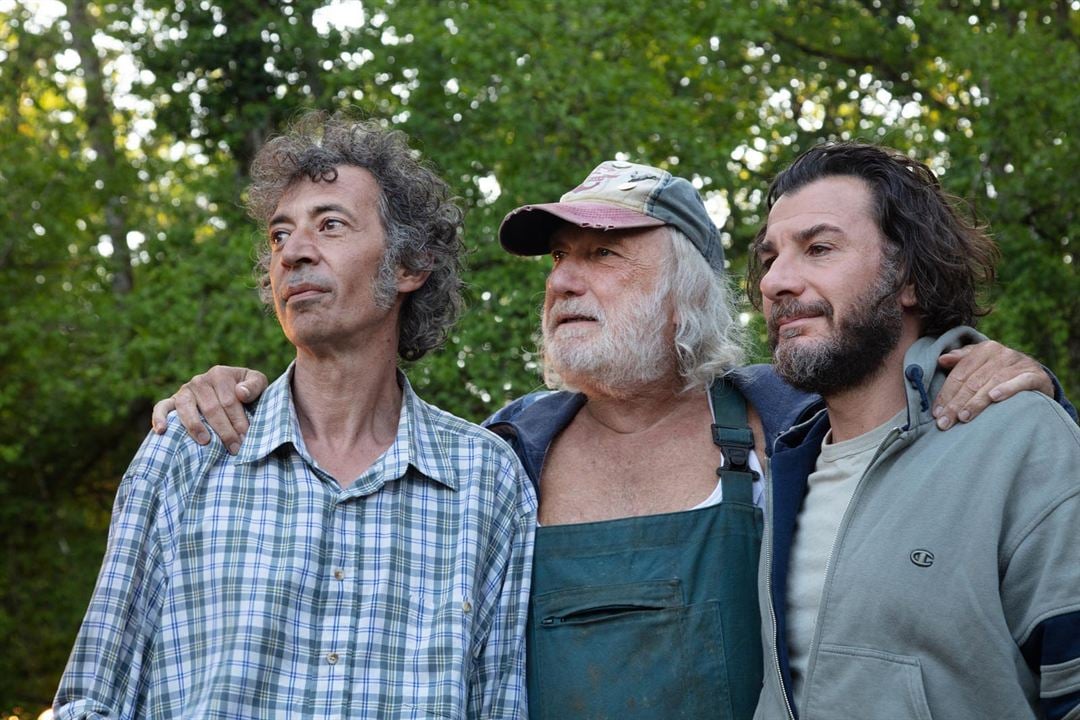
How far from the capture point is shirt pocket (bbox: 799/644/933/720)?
2645 millimetres

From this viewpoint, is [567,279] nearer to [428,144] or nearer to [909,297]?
[909,297]

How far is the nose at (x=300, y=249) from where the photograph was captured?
3.43 meters

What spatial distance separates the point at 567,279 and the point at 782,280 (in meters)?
0.86

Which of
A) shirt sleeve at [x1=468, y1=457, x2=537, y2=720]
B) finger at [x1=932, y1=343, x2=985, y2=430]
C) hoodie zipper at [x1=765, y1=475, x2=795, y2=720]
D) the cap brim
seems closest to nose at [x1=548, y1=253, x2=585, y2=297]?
the cap brim

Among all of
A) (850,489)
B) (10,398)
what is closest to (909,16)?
(10,398)

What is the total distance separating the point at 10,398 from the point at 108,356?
150cm

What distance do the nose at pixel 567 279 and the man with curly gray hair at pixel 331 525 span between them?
367mm

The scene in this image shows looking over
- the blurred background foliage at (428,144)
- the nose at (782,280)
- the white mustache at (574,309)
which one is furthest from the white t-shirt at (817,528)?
the blurred background foliage at (428,144)

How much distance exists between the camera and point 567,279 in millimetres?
3857

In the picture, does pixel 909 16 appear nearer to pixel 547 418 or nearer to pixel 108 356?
pixel 108 356

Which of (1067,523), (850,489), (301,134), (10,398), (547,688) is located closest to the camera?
(1067,523)

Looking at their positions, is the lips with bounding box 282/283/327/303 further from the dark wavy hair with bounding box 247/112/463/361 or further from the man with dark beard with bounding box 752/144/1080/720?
the man with dark beard with bounding box 752/144/1080/720

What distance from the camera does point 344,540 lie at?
3215 millimetres

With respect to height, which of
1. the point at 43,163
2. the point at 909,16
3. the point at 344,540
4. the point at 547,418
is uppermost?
the point at 909,16
